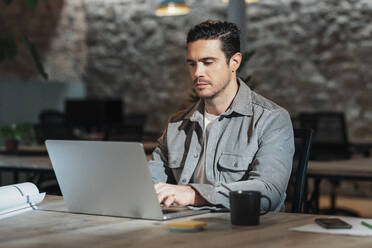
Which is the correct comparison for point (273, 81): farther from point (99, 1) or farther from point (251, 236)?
point (251, 236)

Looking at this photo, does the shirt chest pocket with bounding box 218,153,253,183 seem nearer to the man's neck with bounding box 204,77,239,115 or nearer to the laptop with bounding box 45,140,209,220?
the man's neck with bounding box 204,77,239,115

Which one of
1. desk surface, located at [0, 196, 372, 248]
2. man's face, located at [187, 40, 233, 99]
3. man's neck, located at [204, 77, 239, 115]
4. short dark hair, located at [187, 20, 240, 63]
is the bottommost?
desk surface, located at [0, 196, 372, 248]

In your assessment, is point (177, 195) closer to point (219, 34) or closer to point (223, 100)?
point (223, 100)

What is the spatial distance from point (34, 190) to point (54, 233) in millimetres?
450

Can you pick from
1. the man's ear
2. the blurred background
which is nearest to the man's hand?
the man's ear

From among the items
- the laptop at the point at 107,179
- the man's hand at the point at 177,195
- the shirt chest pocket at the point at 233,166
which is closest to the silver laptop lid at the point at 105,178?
the laptop at the point at 107,179

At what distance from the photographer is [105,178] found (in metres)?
A: 1.73

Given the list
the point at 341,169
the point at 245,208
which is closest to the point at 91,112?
the point at 341,169

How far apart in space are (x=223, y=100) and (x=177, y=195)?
511 mm

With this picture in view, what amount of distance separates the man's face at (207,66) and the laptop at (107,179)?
0.49 metres

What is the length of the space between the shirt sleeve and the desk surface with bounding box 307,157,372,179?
110cm

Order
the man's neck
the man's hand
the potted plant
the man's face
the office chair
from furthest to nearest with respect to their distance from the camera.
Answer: the office chair, the potted plant, the man's neck, the man's face, the man's hand

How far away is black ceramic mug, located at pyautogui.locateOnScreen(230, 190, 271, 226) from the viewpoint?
63.9 inches

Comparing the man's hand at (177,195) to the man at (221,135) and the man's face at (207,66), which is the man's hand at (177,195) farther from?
the man's face at (207,66)
